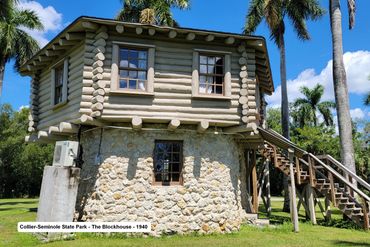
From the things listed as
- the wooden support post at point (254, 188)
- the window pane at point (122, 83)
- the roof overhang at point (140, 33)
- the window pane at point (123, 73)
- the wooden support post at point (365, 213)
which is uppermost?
the roof overhang at point (140, 33)

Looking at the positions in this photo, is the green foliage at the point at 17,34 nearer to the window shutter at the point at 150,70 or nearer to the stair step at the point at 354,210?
the window shutter at the point at 150,70

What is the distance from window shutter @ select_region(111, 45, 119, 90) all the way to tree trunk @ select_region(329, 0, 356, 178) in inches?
420

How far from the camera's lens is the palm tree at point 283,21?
68.4ft

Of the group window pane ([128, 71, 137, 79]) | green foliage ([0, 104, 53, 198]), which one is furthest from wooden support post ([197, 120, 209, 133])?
green foliage ([0, 104, 53, 198])

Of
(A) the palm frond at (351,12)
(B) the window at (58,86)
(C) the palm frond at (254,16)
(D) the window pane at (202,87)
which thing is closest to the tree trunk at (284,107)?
(C) the palm frond at (254,16)

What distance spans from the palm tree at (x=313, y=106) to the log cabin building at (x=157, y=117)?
31.1 m

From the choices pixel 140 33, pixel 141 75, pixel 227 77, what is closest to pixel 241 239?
pixel 227 77

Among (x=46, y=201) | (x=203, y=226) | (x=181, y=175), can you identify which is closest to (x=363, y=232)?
(x=203, y=226)

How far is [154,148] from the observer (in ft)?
39.5

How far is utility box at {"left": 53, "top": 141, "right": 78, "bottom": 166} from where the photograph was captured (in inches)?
440

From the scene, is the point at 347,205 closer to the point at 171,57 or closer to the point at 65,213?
the point at 171,57

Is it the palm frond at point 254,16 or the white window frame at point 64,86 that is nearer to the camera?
the white window frame at point 64,86

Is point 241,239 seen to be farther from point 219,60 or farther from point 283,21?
point 283,21

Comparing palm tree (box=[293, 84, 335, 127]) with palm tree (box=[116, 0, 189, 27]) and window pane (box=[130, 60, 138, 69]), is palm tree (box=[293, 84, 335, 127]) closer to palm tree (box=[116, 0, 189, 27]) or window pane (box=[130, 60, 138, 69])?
palm tree (box=[116, 0, 189, 27])
